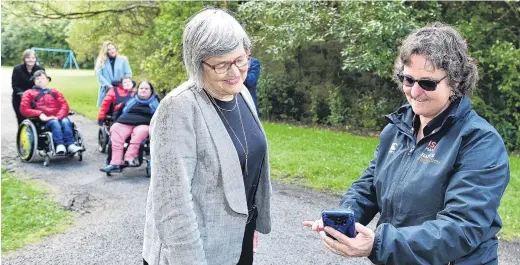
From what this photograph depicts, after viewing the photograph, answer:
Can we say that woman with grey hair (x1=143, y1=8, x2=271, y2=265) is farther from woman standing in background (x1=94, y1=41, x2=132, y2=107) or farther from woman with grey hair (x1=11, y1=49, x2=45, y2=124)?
woman standing in background (x1=94, y1=41, x2=132, y2=107)

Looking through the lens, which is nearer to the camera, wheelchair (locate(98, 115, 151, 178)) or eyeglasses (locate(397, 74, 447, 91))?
eyeglasses (locate(397, 74, 447, 91))

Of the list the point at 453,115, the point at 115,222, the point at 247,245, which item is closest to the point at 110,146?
the point at 115,222

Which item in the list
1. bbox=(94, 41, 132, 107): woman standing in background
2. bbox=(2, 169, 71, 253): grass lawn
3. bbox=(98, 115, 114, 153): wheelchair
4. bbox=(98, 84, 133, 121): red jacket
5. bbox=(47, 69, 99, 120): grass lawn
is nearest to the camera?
bbox=(2, 169, 71, 253): grass lawn

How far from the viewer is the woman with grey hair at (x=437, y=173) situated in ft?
5.40

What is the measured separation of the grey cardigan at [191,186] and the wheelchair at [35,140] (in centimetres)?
616

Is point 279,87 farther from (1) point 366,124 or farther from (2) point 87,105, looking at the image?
(2) point 87,105

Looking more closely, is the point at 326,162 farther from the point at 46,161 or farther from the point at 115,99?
the point at 46,161

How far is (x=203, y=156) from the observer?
6.38 ft

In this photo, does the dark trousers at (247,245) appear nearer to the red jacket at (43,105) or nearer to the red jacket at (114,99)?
the red jacket at (114,99)

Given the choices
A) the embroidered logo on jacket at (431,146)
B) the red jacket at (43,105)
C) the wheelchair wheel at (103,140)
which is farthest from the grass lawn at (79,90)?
the embroidered logo on jacket at (431,146)

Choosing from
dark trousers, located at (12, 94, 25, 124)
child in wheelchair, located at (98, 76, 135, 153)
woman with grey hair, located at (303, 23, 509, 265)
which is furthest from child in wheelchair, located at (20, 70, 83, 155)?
woman with grey hair, located at (303, 23, 509, 265)

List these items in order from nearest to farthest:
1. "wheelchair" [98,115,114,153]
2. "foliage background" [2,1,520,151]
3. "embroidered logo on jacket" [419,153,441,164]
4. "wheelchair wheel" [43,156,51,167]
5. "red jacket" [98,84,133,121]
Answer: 1. "embroidered logo on jacket" [419,153,441,164]
2. "wheelchair wheel" [43,156,51,167]
3. "red jacket" [98,84,133,121]
4. "wheelchair" [98,115,114,153]
5. "foliage background" [2,1,520,151]

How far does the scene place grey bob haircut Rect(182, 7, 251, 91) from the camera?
1955mm

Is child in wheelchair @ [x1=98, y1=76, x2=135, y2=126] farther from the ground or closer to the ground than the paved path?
farther from the ground
